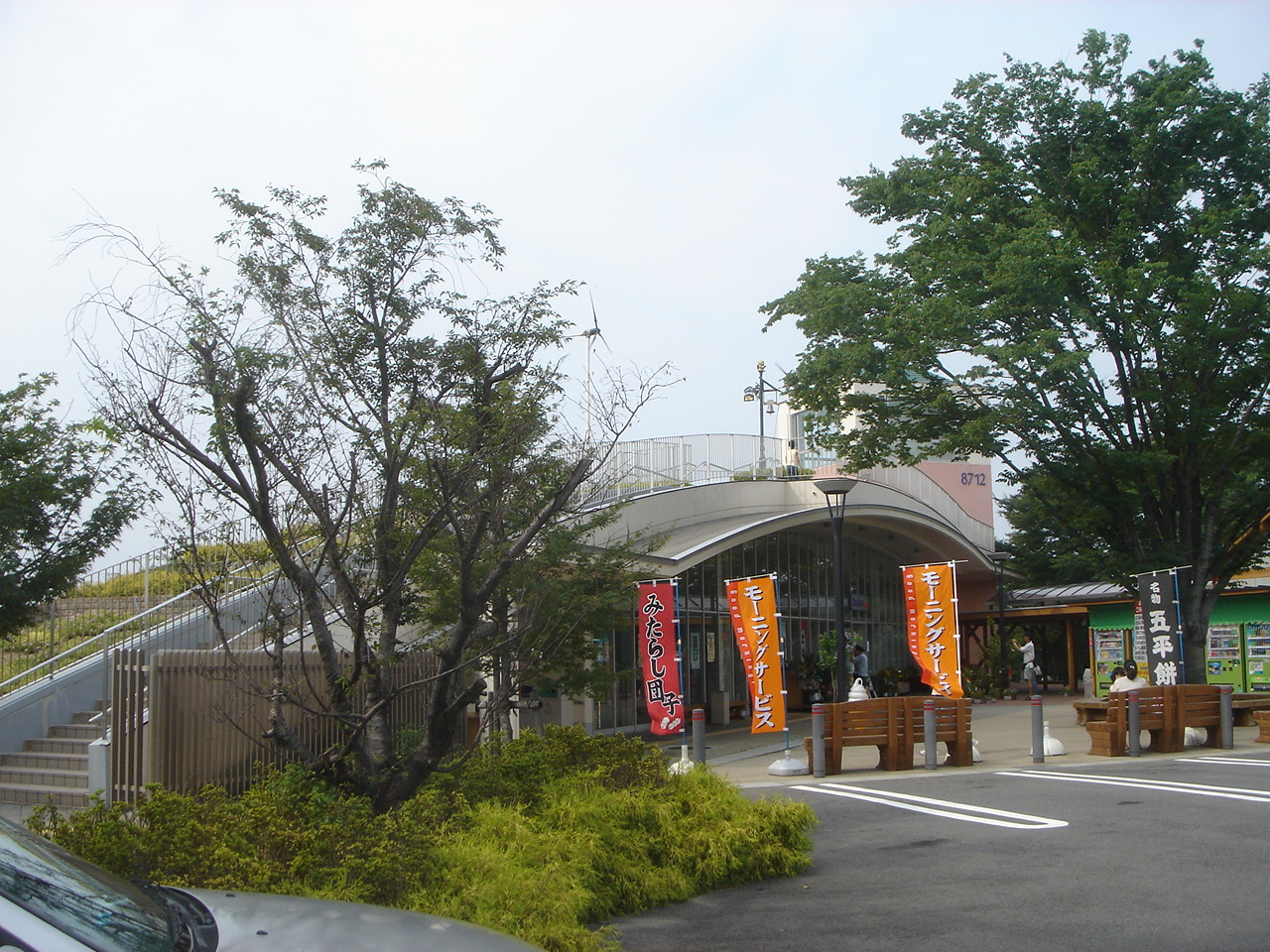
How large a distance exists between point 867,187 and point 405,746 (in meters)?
16.1

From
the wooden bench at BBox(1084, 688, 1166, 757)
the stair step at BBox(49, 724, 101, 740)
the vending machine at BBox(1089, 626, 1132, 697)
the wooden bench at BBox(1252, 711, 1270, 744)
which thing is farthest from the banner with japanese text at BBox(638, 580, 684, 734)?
the vending machine at BBox(1089, 626, 1132, 697)

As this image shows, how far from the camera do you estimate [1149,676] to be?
17594 millimetres

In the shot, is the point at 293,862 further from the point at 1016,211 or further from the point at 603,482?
the point at 1016,211

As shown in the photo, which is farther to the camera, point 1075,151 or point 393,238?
point 1075,151

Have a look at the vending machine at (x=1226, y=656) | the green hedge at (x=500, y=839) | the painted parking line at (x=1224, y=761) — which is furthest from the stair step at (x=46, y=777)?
the vending machine at (x=1226, y=656)

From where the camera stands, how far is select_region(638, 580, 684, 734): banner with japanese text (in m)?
15.7

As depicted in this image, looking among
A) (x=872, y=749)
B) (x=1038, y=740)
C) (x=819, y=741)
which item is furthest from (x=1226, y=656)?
(x=819, y=741)

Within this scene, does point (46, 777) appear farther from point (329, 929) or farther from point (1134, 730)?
point (1134, 730)

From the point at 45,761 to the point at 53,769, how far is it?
0.21 metres

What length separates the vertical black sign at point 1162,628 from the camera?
675 inches

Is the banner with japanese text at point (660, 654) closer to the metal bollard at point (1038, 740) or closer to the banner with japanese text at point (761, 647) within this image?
the banner with japanese text at point (761, 647)

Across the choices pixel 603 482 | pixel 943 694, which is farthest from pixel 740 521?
pixel 603 482

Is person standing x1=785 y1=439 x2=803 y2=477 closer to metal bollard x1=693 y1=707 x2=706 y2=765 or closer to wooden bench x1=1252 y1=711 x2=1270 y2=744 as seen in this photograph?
wooden bench x1=1252 y1=711 x2=1270 y2=744

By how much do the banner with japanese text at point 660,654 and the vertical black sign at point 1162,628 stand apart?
25.5ft
